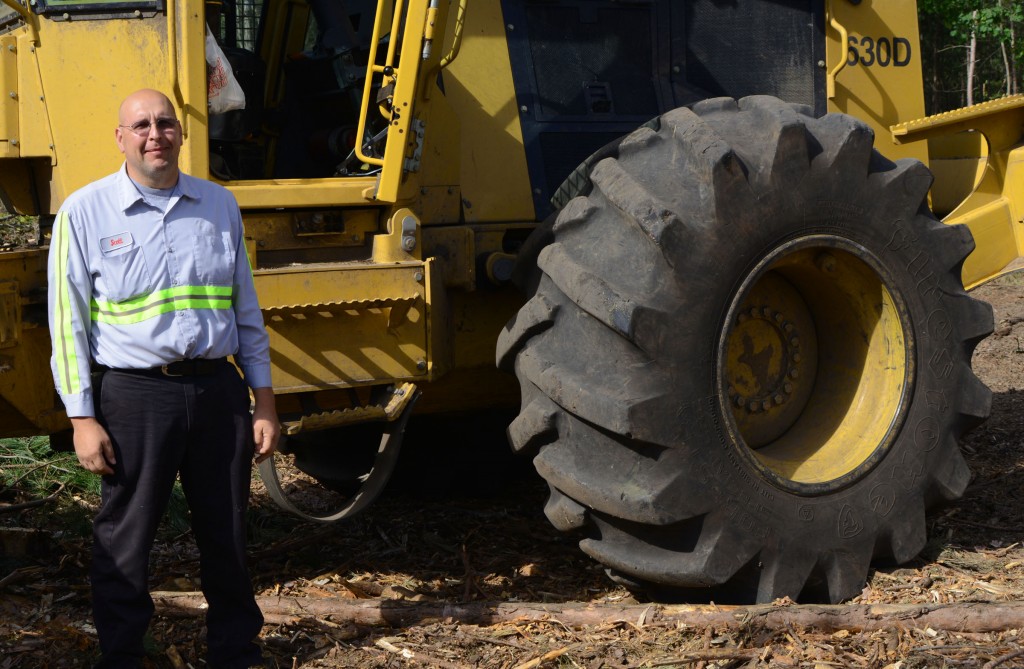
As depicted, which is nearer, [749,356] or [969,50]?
[749,356]

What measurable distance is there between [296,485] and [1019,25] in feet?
51.1

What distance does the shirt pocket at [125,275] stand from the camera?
3086 millimetres

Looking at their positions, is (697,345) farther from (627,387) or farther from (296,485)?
(296,485)

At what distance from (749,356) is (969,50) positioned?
1464 cm

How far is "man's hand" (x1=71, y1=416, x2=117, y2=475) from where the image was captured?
304 centimetres

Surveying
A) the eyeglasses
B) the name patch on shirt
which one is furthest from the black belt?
the eyeglasses

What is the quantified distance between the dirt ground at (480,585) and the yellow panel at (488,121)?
1.35 meters

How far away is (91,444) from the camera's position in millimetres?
3039

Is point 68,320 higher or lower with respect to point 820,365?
higher

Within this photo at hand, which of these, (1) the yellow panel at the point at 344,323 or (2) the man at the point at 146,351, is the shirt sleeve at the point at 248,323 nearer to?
(2) the man at the point at 146,351

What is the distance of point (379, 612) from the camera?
3758mm

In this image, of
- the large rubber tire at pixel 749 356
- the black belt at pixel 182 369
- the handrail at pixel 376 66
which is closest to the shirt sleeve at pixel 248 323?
the black belt at pixel 182 369

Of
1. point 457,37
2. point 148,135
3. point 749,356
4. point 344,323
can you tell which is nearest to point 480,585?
point 344,323

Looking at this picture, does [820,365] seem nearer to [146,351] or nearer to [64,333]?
[146,351]
